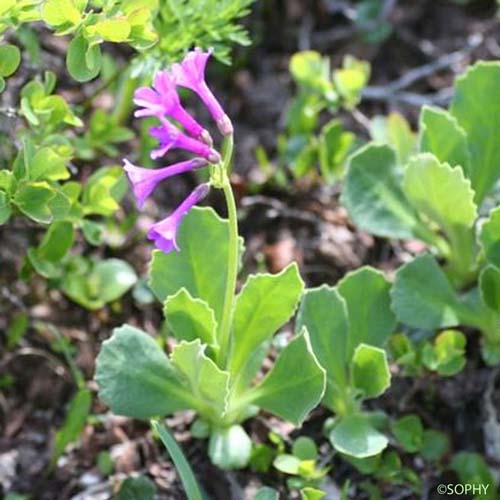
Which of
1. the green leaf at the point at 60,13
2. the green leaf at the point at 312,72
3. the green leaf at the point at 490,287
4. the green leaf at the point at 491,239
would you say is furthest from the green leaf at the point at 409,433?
the green leaf at the point at 60,13

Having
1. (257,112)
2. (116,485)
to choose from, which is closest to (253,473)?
(116,485)

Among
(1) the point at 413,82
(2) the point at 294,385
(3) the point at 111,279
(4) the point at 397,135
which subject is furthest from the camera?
(1) the point at 413,82

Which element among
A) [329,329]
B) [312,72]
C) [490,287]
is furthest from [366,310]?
[312,72]

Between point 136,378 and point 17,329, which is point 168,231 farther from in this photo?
point 17,329

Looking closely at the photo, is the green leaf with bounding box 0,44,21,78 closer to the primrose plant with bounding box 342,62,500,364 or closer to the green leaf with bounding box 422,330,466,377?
the primrose plant with bounding box 342,62,500,364

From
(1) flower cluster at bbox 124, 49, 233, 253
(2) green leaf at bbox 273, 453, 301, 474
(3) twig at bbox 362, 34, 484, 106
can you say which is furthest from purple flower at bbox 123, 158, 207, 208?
(3) twig at bbox 362, 34, 484, 106

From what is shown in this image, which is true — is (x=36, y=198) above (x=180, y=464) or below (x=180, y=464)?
above
